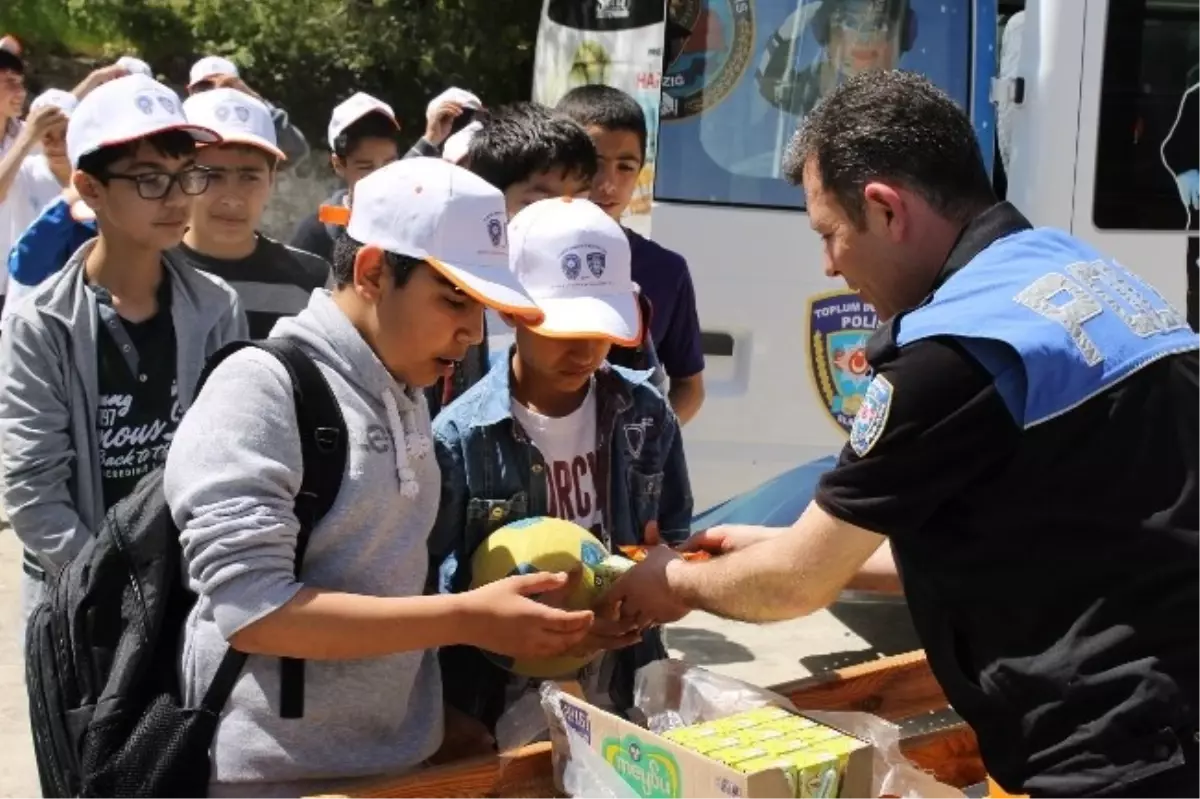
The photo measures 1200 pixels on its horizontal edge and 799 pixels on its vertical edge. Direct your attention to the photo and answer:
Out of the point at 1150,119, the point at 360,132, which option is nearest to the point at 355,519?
the point at 1150,119

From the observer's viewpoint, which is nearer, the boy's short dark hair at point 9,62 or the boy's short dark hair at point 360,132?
the boy's short dark hair at point 360,132

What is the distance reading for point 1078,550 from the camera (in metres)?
1.76

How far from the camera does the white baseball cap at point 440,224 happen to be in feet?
6.58

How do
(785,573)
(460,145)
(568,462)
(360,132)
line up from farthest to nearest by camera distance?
(360,132), (460,145), (568,462), (785,573)

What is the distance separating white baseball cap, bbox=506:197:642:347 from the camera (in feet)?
8.36

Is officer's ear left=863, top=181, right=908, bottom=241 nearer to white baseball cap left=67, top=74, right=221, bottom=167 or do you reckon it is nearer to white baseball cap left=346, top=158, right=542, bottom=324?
white baseball cap left=346, top=158, right=542, bottom=324

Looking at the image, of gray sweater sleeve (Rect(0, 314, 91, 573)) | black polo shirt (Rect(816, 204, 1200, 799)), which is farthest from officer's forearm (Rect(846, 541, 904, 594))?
gray sweater sleeve (Rect(0, 314, 91, 573))

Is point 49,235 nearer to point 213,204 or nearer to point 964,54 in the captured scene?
point 213,204

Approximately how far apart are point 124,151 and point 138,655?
1.35 metres

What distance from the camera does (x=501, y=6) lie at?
1264 centimetres

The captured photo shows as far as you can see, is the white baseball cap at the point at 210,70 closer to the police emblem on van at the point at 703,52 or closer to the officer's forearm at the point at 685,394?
the police emblem on van at the point at 703,52

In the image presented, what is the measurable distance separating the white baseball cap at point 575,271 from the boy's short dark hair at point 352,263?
474mm

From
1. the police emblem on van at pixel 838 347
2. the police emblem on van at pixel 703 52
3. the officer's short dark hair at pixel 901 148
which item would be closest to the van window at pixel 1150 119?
the police emblem on van at pixel 838 347

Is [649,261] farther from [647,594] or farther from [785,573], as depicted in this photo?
[785,573]
